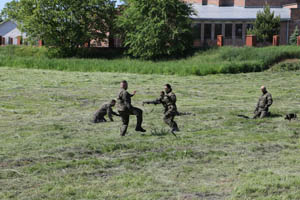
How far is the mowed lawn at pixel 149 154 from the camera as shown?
8422 millimetres

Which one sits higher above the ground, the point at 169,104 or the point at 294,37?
the point at 294,37

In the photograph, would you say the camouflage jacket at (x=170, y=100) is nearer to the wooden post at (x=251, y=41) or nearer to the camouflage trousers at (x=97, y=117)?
the camouflage trousers at (x=97, y=117)

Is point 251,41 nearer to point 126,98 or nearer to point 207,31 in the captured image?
point 207,31

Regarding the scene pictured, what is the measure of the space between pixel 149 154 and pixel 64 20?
41.7m

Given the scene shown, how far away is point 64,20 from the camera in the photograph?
167ft

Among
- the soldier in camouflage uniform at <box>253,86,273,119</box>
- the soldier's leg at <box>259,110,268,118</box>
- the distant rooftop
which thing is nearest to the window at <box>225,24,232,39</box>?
the distant rooftop

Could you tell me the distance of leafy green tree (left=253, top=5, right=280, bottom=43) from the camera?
49781 mm

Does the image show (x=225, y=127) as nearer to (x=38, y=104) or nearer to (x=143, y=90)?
(x=38, y=104)

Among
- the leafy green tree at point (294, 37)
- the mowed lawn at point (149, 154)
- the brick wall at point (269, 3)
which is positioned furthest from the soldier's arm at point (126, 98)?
the brick wall at point (269, 3)

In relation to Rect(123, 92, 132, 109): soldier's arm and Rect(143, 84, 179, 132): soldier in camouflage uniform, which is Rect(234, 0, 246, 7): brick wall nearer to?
Rect(143, 84, 179, 132): soldier in camouflage uniform

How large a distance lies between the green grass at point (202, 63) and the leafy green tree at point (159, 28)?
270cm

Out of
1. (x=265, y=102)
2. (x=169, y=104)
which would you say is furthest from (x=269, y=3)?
(x=169, y=104)

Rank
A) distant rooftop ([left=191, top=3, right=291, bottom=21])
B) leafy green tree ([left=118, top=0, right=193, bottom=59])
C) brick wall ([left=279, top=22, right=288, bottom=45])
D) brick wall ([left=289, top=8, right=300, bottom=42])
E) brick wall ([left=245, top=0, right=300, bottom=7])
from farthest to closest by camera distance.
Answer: brick wall ([left=245, top=0, right=300, bottom=7])
distant rooftop ([left=191, top=3, right=291, bottom=21])
brick wall ([left=289, top=8, right=300, bottom=42])
brick wall ([left=279, top=22, right=288, bottom=45])
leafy green tree ([left=118, top=0, right=193, bottom=59])

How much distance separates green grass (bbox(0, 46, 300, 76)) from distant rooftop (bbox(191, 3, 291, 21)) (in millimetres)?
12699
